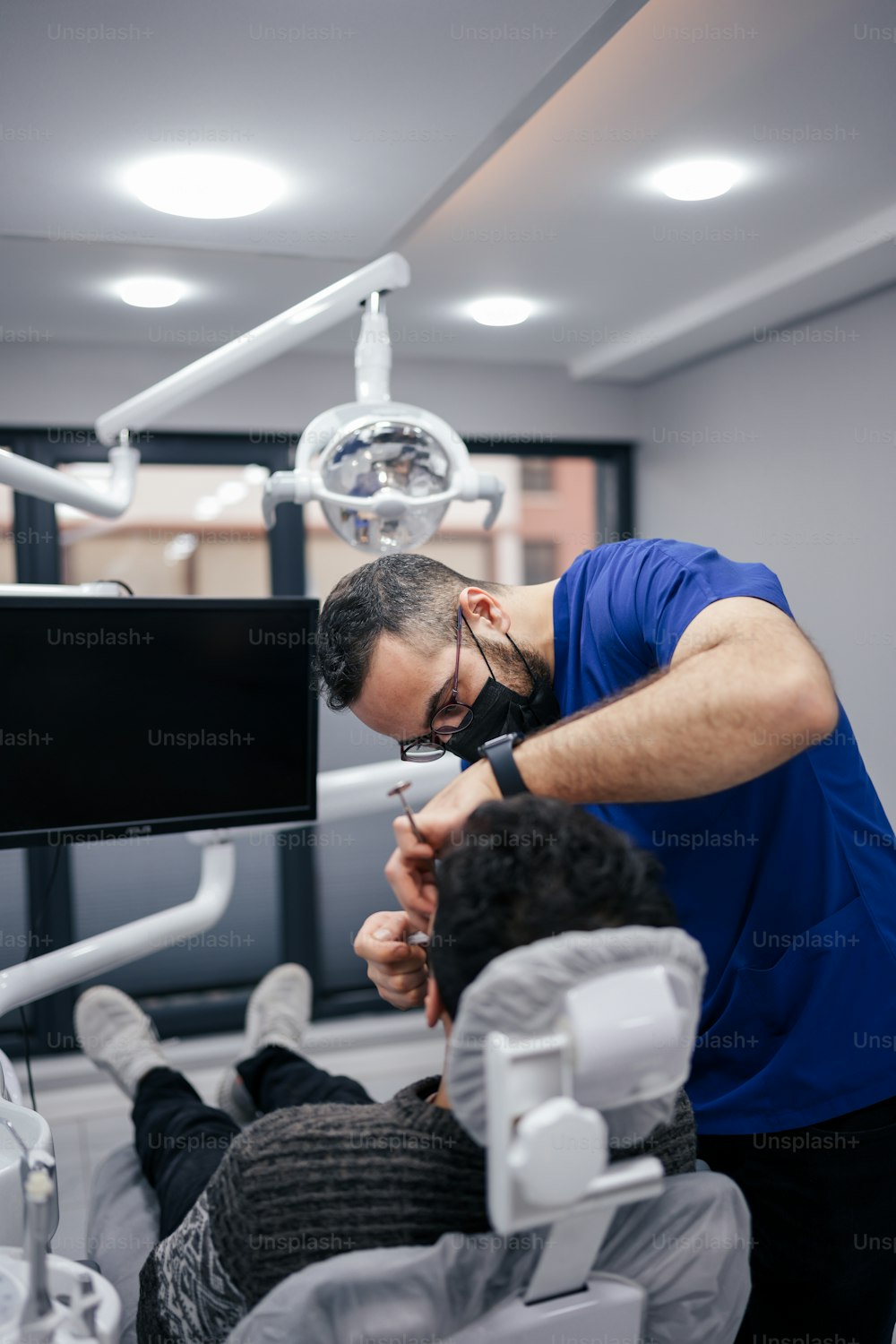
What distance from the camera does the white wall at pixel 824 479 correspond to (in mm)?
3031

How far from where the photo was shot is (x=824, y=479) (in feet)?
10.6

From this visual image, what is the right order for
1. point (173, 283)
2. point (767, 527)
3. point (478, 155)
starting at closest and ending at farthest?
point (478, 155), point (173, 283), point (767, 527)

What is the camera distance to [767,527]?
3473mm

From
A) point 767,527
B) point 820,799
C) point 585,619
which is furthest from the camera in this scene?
point 767,527

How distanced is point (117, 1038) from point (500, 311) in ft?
7.58

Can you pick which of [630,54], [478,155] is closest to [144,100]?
[478,155]

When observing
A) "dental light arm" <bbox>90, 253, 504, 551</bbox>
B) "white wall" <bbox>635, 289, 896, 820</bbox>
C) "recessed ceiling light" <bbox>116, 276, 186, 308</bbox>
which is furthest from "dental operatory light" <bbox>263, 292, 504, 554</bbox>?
"white wall" <bbox>635, 289, 896, 820</bbox>

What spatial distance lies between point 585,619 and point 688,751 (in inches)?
20.8

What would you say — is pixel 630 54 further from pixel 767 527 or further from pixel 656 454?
pixel 656 454

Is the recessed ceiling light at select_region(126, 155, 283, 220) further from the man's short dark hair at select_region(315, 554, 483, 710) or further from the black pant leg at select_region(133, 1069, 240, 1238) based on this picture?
the black pant leg at select_region(133, 1069, 240, 1238)

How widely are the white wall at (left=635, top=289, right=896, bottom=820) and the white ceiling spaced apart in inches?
7.5

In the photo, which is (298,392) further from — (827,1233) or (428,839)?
(827,1233)

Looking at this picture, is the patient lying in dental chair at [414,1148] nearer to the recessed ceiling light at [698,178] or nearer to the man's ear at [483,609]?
the man's ear at [483,609]

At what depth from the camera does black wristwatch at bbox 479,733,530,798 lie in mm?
1103
